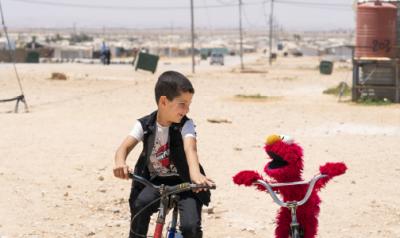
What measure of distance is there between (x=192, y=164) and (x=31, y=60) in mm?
53735

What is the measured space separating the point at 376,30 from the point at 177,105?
1967 centimetres

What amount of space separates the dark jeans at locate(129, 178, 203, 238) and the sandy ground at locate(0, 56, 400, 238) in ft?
8.25

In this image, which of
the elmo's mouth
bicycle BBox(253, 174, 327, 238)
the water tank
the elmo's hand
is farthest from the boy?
the water tank

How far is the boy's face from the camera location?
4.33m

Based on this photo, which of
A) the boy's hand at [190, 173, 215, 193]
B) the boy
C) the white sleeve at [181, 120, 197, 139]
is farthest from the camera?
the white sleeve at [181, 120, 197, 139]

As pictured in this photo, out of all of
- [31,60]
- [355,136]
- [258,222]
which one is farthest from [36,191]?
[31,60]

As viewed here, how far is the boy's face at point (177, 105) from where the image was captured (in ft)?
14.2

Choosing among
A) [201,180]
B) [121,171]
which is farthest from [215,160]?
[201,180]

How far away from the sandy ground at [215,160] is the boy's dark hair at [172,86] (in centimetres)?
287

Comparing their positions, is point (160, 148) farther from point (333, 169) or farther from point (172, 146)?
point (333, 169)

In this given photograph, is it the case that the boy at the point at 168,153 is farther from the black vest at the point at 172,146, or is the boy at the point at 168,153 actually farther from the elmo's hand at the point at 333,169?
the elmo's hand at the point at 333,169

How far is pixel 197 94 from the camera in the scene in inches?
997

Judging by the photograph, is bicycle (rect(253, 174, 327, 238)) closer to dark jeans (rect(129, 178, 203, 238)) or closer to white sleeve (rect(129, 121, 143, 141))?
dark jeans (rect(129, 178, 203, 238))

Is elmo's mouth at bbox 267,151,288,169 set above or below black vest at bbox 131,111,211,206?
below
